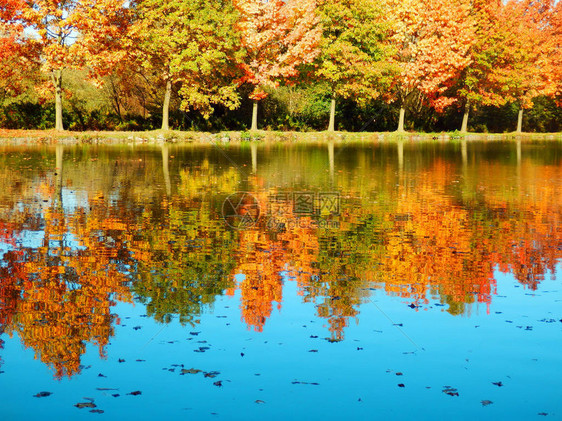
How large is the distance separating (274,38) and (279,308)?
39945 millimetres

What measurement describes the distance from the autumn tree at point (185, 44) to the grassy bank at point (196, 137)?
1824mm

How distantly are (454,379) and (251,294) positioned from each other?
2760 mm

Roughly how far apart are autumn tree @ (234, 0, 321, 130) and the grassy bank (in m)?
2.36

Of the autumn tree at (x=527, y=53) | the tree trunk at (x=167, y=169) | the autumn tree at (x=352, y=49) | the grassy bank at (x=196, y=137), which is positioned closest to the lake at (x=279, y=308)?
the tree trunk at (x=167, y=169)

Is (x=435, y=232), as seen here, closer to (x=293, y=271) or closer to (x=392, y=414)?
(x=293, y=271)

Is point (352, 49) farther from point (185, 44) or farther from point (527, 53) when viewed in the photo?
point (527, 53)

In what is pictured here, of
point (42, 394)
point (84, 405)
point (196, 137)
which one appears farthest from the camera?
point (196, 137)

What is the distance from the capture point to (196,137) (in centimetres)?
4206

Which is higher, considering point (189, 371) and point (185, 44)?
point (185, 44)

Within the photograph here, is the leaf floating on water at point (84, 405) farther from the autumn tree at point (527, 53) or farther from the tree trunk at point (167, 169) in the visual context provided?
the autumn tree at point (527, 53)

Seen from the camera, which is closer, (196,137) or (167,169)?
(167,169)

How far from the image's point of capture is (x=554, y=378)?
520 centimetres

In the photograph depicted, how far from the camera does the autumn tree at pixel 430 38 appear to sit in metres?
46.9

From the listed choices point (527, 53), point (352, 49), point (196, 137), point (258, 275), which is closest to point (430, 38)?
point (352, 49)
